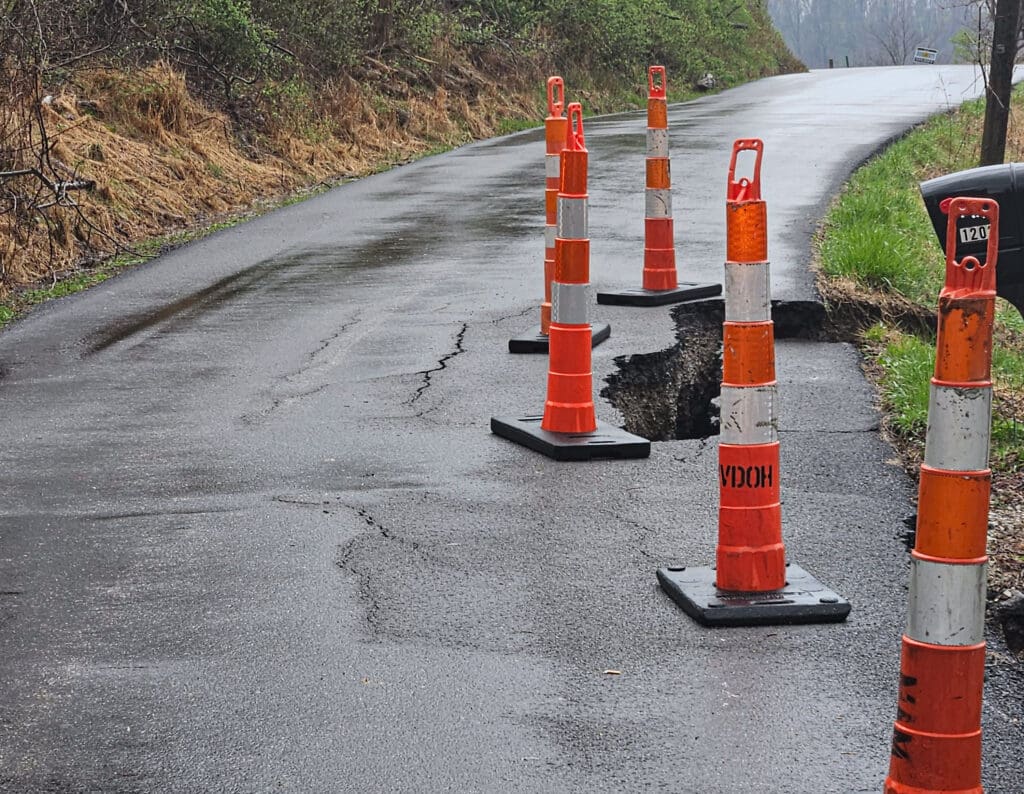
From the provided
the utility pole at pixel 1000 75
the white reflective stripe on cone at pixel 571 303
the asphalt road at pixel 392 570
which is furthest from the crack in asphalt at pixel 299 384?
the utility pole at pixel 1000 75

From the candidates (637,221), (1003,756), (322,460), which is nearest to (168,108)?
(637,221)

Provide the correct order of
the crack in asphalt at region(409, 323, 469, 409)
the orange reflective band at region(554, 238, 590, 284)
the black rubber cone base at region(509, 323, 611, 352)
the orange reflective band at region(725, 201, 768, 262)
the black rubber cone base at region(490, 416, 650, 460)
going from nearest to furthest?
the orange reflective band at region(725, 201, 768, 262)
the black rubber cone base at region(490, 416, 650, 460)
the orange reflective band at region(554, 238, 590, 284)
the crack in asphalt at region(409, 323, 469, 409)
the black rubber cone base at region(509, 323, 611, 352)

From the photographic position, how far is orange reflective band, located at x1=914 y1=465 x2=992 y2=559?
2967 millimetres

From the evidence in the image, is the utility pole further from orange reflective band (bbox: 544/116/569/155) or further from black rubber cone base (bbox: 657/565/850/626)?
black rubber cone base (bbox: 657/565/850/626)

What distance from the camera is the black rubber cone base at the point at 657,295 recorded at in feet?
31.6

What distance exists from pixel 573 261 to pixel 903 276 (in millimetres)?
4863

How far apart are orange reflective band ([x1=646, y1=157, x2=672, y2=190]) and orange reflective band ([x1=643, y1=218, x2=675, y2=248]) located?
240 millimetres

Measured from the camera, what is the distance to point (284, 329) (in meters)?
9.30

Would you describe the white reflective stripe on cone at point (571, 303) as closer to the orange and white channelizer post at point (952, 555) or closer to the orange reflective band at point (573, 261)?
the orange reflective band at point (573, 261)

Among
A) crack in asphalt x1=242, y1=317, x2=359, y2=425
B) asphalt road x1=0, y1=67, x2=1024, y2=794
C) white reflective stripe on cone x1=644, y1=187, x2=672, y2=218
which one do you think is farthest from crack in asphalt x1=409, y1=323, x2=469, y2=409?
white reflective stripe on cone x1=644, y1=187, x2=672, y2=218

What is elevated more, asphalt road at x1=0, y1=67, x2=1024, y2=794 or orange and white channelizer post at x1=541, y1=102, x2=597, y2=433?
orange and white channelizer post at x1=541, y1=102, x2=597, y2=433

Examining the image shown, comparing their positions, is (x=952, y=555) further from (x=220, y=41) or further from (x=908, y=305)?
(x=220, y=41)

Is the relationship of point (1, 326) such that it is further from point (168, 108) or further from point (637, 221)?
point (168, 108)

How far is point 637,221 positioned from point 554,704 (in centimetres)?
1004
